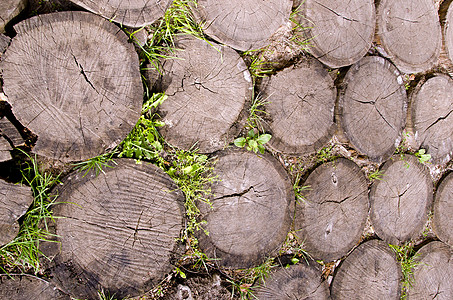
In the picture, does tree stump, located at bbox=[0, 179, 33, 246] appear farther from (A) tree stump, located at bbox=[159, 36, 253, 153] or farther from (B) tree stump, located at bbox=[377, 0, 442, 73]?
(B) tree stump, located at bbox=[377, 0, 442, 73]

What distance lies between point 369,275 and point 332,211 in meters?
0.78

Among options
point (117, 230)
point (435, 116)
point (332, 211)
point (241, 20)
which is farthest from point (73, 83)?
point (435, 116)

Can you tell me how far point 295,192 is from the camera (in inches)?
105

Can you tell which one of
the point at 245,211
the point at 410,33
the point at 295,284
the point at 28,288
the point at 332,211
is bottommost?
the point at 295,284

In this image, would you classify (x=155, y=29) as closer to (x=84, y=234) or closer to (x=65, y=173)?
(x=65, y=173)

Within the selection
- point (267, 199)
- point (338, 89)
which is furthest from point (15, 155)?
point (338, 89)

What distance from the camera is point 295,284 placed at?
2.62 meters

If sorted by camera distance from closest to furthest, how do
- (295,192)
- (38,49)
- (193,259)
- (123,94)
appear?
(38,49) → (123,94) → (193,259) → (295,192)

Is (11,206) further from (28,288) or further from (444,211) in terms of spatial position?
(444,211)

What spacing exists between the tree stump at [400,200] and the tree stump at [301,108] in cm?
87

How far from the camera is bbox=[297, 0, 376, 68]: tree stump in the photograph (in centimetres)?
261

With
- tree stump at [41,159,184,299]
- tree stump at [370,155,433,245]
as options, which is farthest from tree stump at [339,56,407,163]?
tree stump at [41,159,184,299]

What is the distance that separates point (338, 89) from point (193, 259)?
6.18 feet

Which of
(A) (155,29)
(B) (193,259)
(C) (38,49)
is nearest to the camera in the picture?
(C) (38,49)
